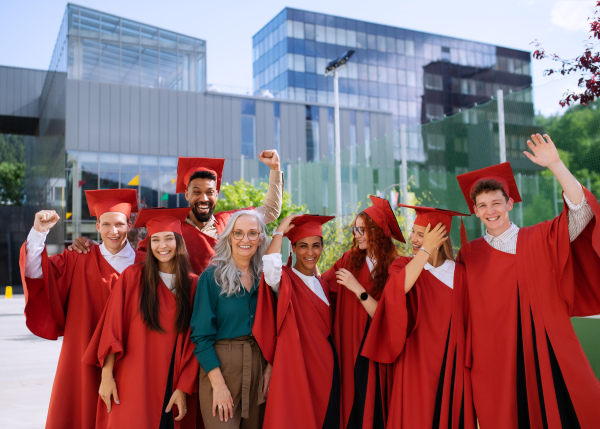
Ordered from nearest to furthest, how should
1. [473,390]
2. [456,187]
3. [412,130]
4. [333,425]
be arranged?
[473,390], [333,425], [456,187], [412,130]

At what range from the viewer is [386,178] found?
1413 centimetres

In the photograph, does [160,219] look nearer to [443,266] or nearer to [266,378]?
[266,378]

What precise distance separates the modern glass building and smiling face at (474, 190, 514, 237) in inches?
1547

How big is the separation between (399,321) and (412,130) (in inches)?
405

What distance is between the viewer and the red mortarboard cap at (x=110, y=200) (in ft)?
13.7

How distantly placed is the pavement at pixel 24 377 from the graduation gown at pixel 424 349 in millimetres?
4058

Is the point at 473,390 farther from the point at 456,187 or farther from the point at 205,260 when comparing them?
the point at 456,187

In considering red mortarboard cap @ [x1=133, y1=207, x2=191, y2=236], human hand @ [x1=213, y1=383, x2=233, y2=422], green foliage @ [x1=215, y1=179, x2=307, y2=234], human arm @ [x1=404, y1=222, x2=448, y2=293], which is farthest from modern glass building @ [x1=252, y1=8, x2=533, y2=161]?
human hand @ [x1=213, y1=383, x2=233, y2=422]

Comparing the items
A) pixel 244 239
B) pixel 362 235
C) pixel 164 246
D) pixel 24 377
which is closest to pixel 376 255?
pixel 362 235

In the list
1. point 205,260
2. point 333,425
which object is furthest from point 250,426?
point 205,260

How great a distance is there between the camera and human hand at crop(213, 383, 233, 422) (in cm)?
345

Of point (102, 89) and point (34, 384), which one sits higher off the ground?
point (102, 89)

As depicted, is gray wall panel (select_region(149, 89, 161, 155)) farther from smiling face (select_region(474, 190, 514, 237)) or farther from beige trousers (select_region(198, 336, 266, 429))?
smiling face (select_region(474, 190, 514, 237))

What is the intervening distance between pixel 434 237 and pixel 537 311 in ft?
2.47
